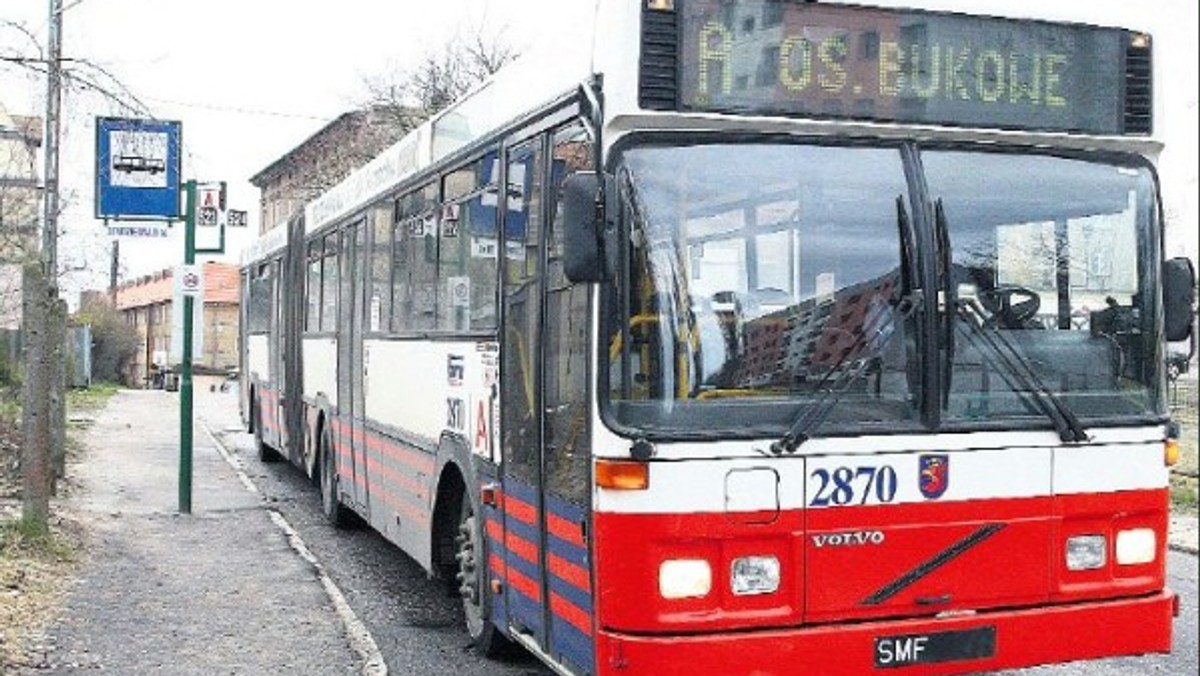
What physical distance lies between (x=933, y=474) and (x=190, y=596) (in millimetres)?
5700

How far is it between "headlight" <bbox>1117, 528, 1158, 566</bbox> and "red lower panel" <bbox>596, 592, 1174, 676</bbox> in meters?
0.17

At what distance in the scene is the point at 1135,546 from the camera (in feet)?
19.7

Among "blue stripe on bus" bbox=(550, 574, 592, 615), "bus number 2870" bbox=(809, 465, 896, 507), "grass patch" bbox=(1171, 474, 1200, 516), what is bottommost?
"grass patch" bbox=(1171, 474, 1200, 516)

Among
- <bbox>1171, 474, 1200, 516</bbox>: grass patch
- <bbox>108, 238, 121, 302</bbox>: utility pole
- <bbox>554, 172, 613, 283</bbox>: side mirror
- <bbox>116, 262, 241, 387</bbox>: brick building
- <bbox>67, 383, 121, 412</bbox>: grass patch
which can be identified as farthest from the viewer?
<bbox>116, 262, 241, 387</bbox>: brick building

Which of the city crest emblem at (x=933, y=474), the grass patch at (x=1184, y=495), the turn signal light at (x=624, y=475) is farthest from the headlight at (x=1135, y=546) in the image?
the grass patch at (x=1184, y=495)

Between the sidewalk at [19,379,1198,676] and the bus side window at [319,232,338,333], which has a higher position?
the bus side window at [319,232,338,333]

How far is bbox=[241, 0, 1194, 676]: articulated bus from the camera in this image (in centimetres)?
532

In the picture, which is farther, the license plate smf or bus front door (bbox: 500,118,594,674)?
bus front door (bbox: 500,118,594,674)

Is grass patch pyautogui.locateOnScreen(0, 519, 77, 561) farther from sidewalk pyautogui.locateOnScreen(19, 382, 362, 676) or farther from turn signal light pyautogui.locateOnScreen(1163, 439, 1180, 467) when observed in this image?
turn signal light pyautogui.locateOnScreen(1163, 439, 1180, 467)

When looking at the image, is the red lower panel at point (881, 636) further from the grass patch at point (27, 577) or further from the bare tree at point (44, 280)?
the bare tree at point (44, 280)

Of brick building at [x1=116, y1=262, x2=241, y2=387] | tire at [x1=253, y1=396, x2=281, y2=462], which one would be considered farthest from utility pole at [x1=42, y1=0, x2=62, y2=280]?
brick building at [x1=116, y1=262, x2=241, y2=387]

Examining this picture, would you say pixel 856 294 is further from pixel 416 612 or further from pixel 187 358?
pixel 187 358

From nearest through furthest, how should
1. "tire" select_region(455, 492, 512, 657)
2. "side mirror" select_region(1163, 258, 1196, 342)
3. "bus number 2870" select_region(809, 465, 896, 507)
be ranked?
1. "bus number 2870" select_region(809, 465, 896, 507)
2. "side mirror" select_region(1163, 258, 1196, 342)
3. "tire" select_region(455, 492, 512, 657)

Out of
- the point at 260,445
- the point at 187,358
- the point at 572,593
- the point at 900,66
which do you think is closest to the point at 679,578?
the point at 572,593
